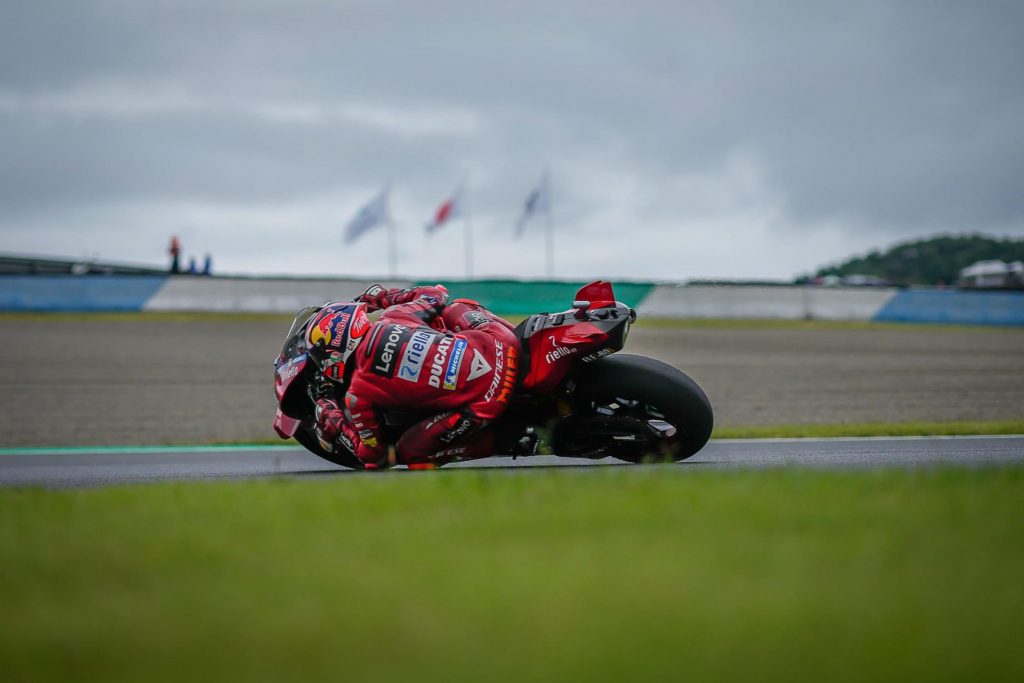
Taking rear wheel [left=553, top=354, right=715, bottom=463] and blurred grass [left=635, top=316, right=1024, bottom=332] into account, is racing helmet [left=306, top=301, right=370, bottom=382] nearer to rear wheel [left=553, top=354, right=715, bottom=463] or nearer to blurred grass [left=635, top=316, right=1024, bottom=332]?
rear wheel [left=553, top=354, right=715, bottom=463]

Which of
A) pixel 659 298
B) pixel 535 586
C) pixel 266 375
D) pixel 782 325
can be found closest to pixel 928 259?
pixel 782 325

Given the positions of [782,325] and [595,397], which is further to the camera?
[782,325]

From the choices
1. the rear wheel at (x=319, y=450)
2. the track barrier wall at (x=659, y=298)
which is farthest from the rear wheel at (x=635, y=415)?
the track barrier wall at (x=659, y=298)

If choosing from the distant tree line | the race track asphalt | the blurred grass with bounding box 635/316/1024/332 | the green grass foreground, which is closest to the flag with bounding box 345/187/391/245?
the blurred grass with bounding box 635/316/1024/332

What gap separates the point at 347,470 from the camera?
19.1ft

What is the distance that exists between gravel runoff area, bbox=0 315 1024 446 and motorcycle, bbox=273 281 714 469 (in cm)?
490

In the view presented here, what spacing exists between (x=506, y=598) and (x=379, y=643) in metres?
0.33

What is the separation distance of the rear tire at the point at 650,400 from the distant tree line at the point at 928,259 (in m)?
62.5

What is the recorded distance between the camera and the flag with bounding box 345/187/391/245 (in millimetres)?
33156

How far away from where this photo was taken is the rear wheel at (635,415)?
511cm

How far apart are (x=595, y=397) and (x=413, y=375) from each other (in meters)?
0.99

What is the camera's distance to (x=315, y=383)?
19.2 ft

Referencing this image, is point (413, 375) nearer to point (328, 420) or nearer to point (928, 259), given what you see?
point (328, 420)

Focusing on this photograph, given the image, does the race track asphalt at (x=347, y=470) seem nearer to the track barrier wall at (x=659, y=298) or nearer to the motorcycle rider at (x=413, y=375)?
the motorcycle rider at (x=413, y=375)
